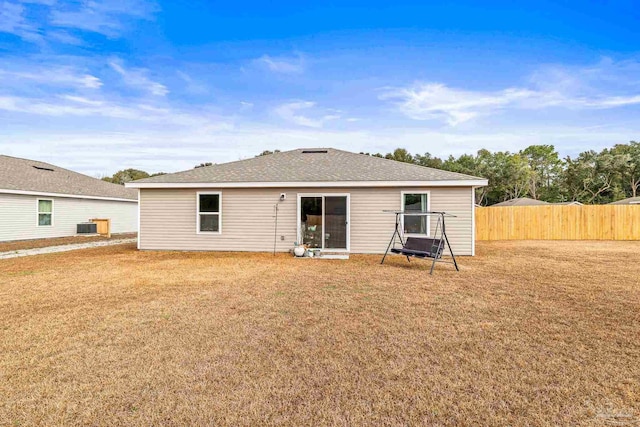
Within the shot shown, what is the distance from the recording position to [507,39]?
12.3m

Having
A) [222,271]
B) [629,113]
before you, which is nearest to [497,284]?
[222,271]

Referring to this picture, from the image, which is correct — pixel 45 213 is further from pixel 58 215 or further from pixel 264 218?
pixel 264 218

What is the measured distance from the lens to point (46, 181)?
1638cm

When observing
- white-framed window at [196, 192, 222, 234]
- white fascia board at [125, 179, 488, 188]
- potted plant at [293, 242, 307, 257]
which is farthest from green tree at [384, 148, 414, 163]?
potted plant at [293, 242, 307, 257]

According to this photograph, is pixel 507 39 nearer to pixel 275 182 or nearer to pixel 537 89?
pixel 537 89

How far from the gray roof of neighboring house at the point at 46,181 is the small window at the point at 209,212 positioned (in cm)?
928

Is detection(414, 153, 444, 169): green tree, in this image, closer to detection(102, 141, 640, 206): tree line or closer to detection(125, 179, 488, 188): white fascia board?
detection(102, 141, 640, 206): tree line

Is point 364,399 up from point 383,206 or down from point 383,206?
down

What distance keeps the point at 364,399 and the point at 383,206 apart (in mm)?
8381

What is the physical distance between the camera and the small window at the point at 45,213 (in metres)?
15.2

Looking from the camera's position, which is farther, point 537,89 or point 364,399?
point 537,89

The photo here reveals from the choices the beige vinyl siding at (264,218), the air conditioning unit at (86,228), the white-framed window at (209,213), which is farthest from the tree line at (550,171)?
the air conditioning unit at (86,228)

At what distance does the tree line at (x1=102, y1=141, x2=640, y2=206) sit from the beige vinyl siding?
16382 millimetres

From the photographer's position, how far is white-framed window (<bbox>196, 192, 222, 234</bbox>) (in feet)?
36.1
